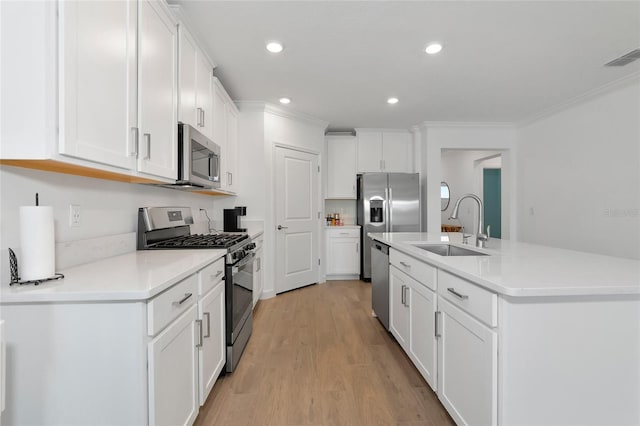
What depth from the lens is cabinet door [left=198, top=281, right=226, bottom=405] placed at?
1566 mm

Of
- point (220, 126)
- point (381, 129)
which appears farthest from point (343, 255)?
point (220, 126)

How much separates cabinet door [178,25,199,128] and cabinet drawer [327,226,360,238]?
3062 millimetres

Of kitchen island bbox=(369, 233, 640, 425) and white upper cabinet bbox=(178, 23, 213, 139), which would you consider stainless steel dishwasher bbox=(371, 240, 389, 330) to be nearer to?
kitchen island bbox=(369, 233, 640, 425)

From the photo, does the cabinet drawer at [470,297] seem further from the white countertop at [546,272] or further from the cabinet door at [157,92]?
the cabinet door at [157,92]

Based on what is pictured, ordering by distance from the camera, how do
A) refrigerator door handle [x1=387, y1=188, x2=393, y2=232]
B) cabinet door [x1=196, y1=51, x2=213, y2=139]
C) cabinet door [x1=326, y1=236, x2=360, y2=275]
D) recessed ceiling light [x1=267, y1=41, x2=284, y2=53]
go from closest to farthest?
cabinet door [x1=196, y1=51, x2=213, y2=139], recessed ceiling light [x1=267, y1=41, x2=284, y2=53], refrigerator door handle [x1=387, y1=188, x2=393, y2=232], cabinet door [x1=326, y1=236, x2=360, y2=275]

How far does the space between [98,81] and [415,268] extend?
6.30 feet

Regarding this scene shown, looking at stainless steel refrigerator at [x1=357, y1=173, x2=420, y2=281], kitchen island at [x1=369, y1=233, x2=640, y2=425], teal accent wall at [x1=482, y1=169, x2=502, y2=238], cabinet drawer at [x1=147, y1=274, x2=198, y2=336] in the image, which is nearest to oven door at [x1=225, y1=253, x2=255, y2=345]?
cabinet drawer at [x1=147, y1=274, x2=198, y2=336]

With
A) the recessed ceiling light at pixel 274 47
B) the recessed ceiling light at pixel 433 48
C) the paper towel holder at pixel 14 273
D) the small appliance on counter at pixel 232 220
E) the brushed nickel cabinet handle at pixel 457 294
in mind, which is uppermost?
the recessed ceiling light at pixel 433 48

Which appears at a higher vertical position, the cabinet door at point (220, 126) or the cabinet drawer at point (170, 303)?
the cabinet door at point (220, 126)


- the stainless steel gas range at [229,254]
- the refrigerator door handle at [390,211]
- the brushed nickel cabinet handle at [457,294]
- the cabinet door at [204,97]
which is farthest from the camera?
the refrigerator door handle at [390,211]

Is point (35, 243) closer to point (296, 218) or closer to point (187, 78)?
point (187, 78)

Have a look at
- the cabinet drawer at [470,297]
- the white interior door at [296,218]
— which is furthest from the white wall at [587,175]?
the white interior door at [296,218]

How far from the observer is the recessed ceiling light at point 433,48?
8.39 ft

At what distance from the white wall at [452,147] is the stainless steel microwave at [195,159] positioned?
3.56 m
